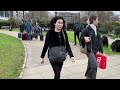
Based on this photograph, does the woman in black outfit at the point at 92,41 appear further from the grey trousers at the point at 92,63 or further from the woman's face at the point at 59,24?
the woman's face at the point at 59,24

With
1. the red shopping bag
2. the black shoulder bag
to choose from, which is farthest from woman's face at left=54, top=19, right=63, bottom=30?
the red shopping bag

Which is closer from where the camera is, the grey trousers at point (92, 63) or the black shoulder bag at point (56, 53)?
the black shoulder bag at point (56, 53)

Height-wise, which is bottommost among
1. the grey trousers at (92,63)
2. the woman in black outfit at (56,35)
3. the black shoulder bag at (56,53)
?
the grey trousers at (92,63)

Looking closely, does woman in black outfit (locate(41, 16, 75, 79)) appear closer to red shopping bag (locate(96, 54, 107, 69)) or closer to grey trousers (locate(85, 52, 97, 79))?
grey trousers (locate(85, 52, 97, 79))

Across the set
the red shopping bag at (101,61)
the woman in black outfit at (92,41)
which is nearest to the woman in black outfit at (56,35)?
the woman in black outfit at (92,41)

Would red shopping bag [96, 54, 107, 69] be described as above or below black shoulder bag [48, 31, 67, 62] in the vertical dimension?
below

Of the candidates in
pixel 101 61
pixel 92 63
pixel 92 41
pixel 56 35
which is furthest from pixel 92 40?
pixel 56 35

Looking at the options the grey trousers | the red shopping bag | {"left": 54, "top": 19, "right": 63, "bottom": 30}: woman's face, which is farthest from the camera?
the red shopping bag

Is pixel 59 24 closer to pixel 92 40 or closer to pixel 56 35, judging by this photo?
pixel 56 35

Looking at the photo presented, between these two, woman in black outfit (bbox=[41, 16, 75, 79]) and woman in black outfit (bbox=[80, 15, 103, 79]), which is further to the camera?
woman in black outfit (bbox=[80, 15, 103, 79])

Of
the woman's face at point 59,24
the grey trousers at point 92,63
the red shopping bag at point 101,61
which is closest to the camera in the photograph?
the woman's face at point 59,24

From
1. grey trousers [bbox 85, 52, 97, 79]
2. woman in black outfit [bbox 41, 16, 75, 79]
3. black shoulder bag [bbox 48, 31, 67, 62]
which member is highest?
woman in black outfit [bbox 41, 16, 75, 79]
